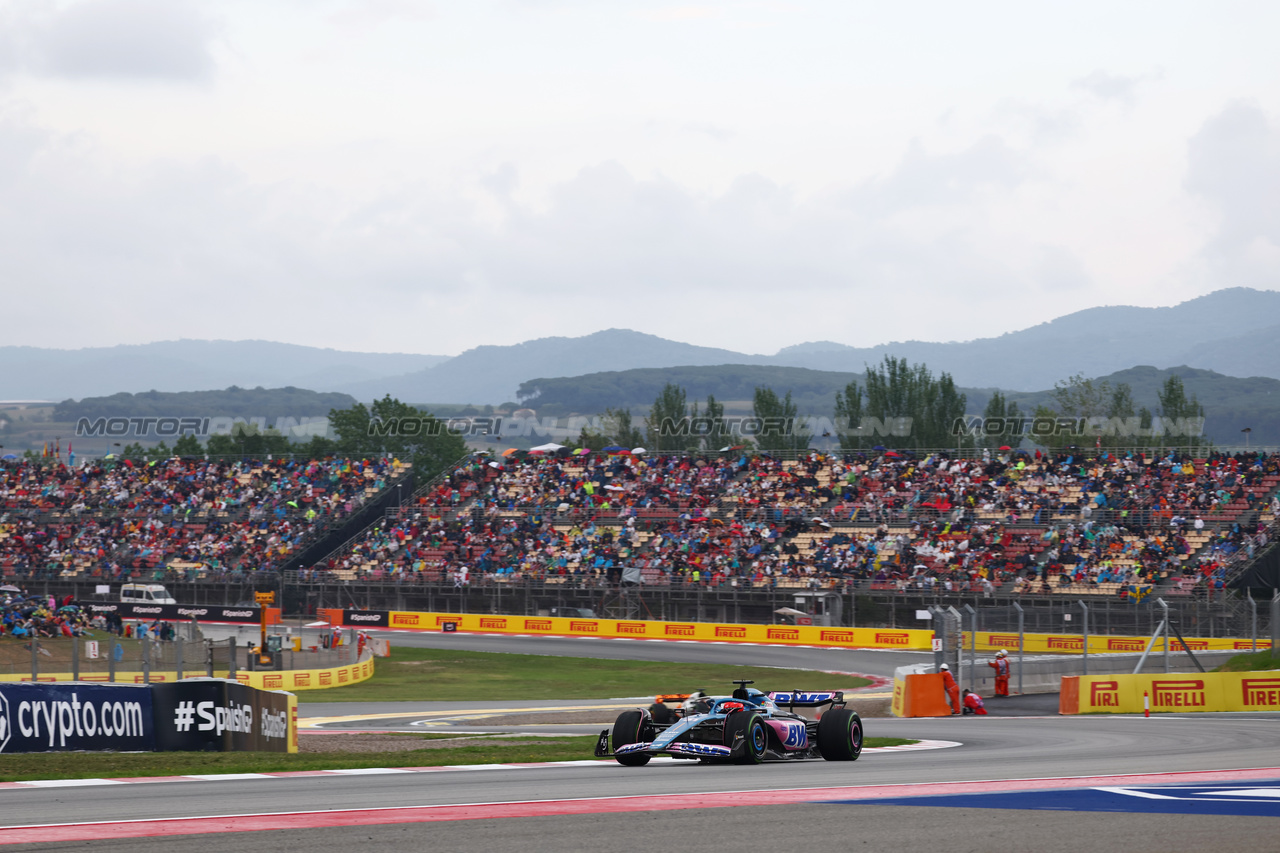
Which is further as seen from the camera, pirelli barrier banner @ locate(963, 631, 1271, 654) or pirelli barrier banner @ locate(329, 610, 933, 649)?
pirelli barrier banner @ locate(329, 610, 933, 649)

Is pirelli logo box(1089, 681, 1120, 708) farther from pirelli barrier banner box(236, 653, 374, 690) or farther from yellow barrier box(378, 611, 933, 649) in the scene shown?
pirelli barrier banner box(236, 653, 374, 690)

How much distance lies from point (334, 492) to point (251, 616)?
14.5 meters

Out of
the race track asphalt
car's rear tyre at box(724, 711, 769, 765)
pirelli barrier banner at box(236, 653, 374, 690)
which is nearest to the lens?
the race track asphalt

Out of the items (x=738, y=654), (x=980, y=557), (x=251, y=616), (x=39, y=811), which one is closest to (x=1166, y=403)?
(x=980, y=557)

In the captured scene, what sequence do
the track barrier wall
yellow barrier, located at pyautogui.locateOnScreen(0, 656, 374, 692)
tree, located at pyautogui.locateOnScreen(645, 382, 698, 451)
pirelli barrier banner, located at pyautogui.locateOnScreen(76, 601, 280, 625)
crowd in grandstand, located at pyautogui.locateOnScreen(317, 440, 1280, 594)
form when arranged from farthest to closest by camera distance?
1. tree, located at pyautogui.locateOnScreen(645, 382, 698, 451)
2. pirelli barrier banner, located at pyautogui.locateOnScreen(76, 601, 280, 625)
3. crowd in grandstand, located at pyautogui.locateOnScreen(317, 440, 1280, 594)
4. the track barrier wall
5. yellow barrier, located at pyautogui.locateOnScreen(0, 656, 374, 692)

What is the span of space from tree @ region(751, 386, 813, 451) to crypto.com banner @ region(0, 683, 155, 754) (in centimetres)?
5576

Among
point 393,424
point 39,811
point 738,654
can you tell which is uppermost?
point 393,424

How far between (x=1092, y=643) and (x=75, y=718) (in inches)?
1161

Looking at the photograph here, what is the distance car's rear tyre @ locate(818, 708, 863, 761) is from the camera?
1436cm

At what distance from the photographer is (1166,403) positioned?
309ft

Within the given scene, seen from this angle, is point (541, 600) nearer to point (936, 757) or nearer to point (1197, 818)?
point (936, 757)

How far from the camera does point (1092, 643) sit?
121 ft

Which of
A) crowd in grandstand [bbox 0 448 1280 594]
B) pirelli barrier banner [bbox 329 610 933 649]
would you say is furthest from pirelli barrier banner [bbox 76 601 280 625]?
crowd in grandstand [bbox 0 448 1280 594]

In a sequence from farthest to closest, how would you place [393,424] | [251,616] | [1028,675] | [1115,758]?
[393,424], [251,616], [1028,675], [1115,758]
